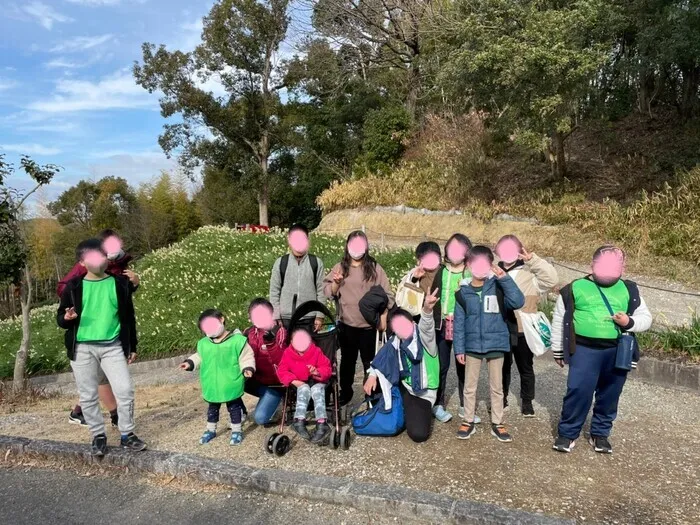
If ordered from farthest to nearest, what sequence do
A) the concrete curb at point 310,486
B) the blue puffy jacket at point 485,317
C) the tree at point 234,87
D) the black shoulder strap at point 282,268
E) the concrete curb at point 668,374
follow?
1. the tree at point 234,87
2. the concrete curb at point 668,374
3. the black shoulder strap at point 282,268
4. the blue puffy jacket at point 485,317
5. the concrete curb at point 310,486

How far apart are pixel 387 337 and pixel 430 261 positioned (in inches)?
30.0

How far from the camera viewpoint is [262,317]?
4.41 metres

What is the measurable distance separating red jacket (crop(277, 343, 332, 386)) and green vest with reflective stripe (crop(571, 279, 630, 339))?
199cm

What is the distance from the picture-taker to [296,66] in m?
24.1

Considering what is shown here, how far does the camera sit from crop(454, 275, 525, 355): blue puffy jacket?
414 cm

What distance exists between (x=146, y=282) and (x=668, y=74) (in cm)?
1532

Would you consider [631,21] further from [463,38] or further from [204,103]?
[204,103]

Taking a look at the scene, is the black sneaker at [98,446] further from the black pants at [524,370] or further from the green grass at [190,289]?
the green grass at [190,289]

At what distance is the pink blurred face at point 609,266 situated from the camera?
3.64 meters

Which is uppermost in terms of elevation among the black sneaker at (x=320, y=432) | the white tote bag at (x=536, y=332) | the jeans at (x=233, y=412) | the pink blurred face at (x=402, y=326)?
the pink blurred face at (x=402, y=326)

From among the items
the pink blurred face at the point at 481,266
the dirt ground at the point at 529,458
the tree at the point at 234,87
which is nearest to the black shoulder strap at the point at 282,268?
the dirt ground at the point at 529,458

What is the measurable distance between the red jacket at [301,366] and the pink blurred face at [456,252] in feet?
4.54

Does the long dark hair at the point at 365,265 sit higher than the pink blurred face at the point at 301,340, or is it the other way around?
the long dark hair at the point at 365,265

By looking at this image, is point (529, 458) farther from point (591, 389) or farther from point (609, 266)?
point (609, 266)
